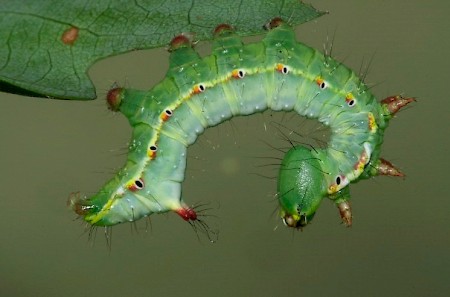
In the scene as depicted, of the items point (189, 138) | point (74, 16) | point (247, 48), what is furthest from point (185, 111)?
point (74, 16)

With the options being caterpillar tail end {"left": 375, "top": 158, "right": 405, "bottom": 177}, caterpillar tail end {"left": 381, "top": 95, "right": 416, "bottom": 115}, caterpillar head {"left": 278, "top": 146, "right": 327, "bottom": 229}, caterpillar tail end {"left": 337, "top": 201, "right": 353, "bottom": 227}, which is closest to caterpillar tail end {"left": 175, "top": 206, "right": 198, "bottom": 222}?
caterpillar head {"left": 278, "top": 146, "right": 327, "bottom": 229}

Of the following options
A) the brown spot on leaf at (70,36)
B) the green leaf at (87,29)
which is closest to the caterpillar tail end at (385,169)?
the green leaf at (87,29)

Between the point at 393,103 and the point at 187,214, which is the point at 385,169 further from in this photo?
the point at 187,214

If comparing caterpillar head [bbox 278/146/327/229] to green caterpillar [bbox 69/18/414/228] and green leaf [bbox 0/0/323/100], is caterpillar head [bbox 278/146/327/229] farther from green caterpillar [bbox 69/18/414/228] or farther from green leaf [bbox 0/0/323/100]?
green leaf [bbox 0/0/323/100]

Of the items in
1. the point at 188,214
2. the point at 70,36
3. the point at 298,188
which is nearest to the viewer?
the point at 70,36

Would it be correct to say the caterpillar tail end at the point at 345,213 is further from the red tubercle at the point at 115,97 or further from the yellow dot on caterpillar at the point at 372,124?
the red tubercle at the point at 115,97

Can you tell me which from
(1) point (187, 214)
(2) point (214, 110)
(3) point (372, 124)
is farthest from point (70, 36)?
(3) point (372, 124)
